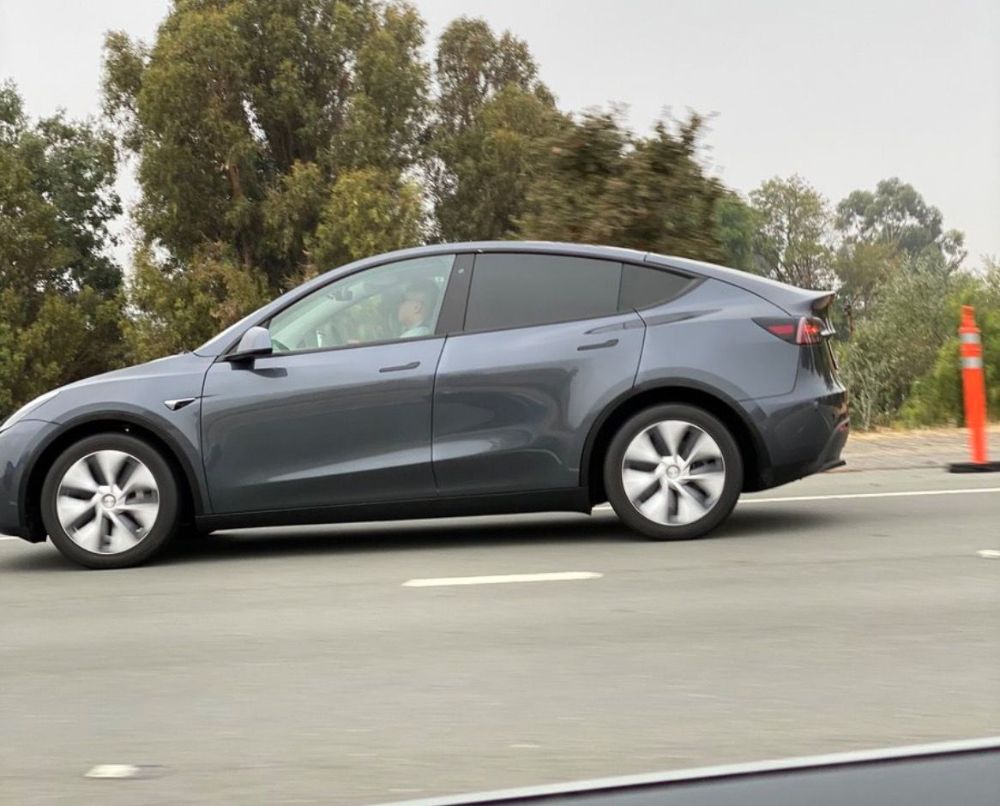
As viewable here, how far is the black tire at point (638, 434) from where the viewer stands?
774cm

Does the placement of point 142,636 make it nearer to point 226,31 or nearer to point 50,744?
point 50,744

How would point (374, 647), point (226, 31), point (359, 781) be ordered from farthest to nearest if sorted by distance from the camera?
point (226, 31) → point (374, 647) → point (359, 781)

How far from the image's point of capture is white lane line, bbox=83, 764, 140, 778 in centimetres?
400

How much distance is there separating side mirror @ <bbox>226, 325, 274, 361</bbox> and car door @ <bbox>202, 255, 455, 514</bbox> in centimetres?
6

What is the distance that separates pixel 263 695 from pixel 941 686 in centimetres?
205

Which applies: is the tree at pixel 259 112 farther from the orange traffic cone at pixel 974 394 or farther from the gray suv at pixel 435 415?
the gray suv at pixel 435 415

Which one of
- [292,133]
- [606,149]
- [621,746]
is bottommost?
[621,746]

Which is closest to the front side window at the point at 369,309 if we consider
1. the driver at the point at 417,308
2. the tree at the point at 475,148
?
the driver at the point at 417,308

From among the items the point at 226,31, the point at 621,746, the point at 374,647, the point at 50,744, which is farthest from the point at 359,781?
the point at 226,31

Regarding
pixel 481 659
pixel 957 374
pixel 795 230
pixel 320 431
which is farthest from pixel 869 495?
pixel 795 230

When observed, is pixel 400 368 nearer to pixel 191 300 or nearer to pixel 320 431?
pixel 320 431

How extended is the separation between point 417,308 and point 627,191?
8530 mm

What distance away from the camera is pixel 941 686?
4.73 metres

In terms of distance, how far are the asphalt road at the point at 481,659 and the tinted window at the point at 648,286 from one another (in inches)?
48.2
